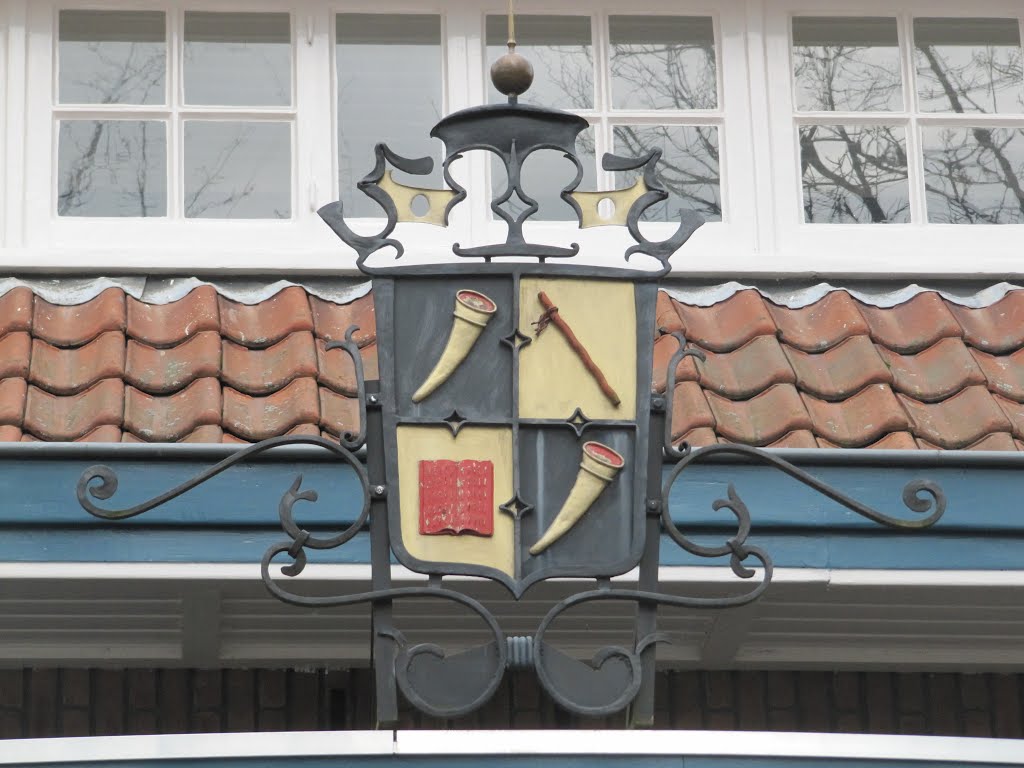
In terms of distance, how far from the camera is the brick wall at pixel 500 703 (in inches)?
245

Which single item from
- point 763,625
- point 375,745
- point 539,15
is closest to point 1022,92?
point 539,15

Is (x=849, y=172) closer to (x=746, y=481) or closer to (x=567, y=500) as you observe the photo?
(x=746, y=481)

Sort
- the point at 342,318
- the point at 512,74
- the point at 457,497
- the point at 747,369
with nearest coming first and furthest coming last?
the point at 457,497 < the point at 512,74 < the point at 747,369 < the point at 342,318

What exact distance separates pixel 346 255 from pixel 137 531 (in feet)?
5.51

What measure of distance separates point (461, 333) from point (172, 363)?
61.6 inches

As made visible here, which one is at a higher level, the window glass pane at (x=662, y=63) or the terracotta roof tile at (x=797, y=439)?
the window glass pane at (x=662, y=63)

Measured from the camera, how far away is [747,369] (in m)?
6.36

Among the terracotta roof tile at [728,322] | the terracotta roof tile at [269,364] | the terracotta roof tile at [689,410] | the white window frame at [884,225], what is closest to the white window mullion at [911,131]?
the white window frame at [884,225]

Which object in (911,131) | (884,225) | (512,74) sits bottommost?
Result: (884,225)

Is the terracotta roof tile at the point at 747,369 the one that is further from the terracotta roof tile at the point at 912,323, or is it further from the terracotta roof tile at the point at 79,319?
the terracotta roof tile at the point at 79,319

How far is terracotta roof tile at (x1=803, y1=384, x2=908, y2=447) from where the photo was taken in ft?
19.8

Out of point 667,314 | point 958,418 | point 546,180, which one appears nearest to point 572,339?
point 667,314

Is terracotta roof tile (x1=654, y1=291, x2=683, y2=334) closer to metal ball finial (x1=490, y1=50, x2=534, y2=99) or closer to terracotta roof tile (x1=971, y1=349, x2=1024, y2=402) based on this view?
terracotta roof tile (x1=971, y1=349, x2=1024, y2=402)

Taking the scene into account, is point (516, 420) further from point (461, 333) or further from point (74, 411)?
point (74, 411)
